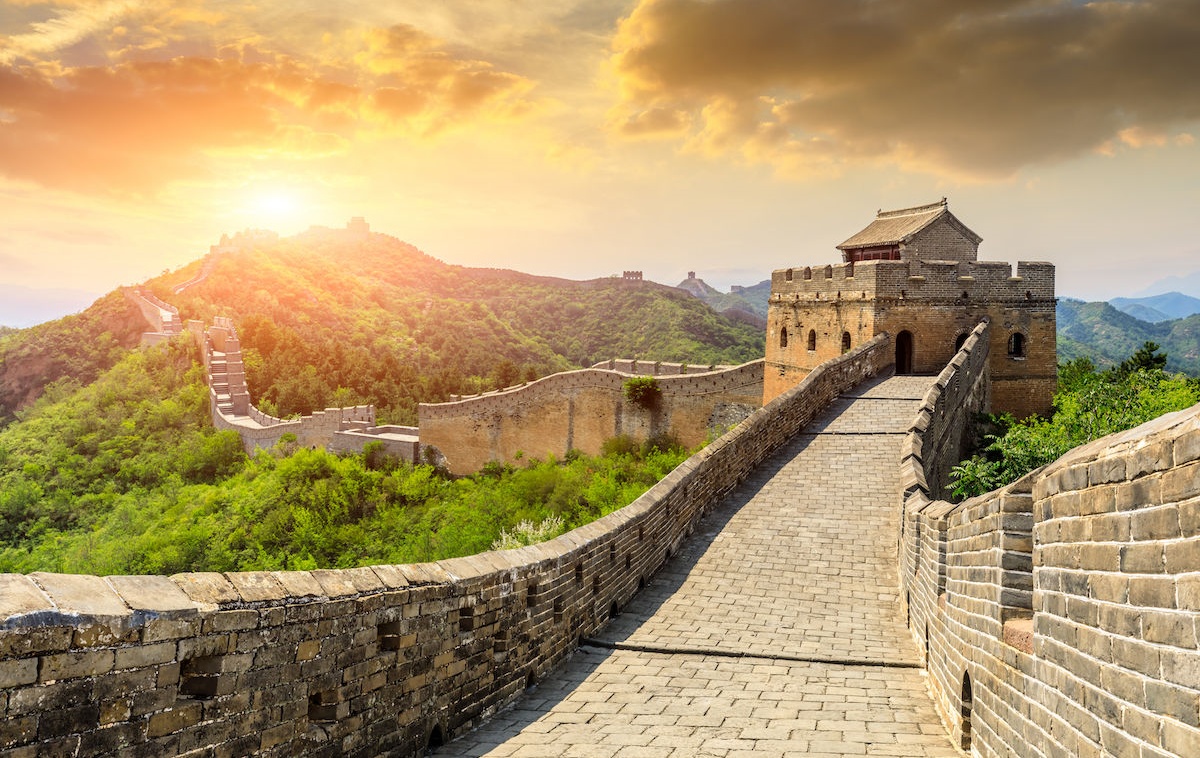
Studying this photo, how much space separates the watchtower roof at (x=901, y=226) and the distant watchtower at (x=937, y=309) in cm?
5

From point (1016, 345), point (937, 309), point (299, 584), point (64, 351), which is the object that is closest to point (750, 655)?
point (299, 584)

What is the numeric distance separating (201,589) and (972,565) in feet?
12.9

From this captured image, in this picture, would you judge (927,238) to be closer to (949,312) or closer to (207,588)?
(949,312)

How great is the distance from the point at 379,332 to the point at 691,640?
64.9m

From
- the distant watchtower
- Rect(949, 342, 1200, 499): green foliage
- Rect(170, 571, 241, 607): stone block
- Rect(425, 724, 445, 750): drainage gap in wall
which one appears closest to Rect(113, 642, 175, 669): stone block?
Rect(170, 571, 241, 607): stone block

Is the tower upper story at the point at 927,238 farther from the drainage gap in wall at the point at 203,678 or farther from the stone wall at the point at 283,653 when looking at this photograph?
the drainage gap in wall at the point at 203,678

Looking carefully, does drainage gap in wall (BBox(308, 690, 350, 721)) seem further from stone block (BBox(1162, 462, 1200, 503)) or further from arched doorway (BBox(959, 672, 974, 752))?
stone block (BBox(1162, 462, 1200, 503))

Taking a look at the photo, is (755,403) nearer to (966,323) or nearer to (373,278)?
(966,323)

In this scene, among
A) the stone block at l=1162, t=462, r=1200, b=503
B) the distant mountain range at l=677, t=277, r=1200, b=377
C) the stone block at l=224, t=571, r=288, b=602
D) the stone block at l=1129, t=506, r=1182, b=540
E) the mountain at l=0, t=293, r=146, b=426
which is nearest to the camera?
the stone block at l=1162, t=462, r=1200, b=503

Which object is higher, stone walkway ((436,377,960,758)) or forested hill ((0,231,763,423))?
forested hill ((0,231,763,423))

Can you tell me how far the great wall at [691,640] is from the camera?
2541mm

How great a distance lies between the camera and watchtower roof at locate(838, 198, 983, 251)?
22.5m

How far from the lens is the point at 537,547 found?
6.39m

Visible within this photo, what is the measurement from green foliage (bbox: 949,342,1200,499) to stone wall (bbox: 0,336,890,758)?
6.95 metres
